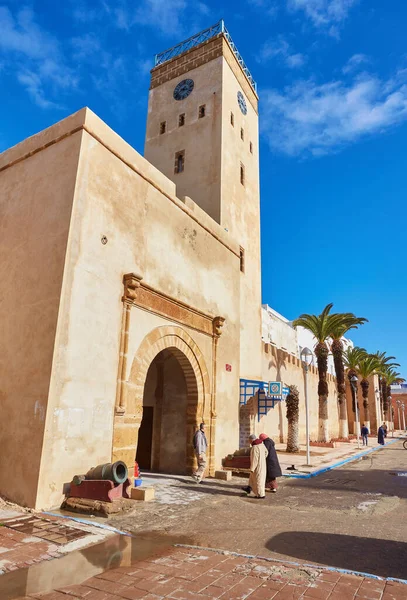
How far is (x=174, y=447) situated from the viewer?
38.2 ft

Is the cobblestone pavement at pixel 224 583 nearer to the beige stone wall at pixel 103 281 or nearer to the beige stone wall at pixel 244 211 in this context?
the beige stone wall at pixel 103 281

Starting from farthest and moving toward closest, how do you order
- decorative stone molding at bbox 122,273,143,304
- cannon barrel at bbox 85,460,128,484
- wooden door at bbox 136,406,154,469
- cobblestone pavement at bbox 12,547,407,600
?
wooden door at bbox 136,406,154,469 < decorative stone molding at bbox 122,273,143,304 < cannon barrel at bbox 85,460,128,484 < cobblestone pavement at bbox 12,547,407,600

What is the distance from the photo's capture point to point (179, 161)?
57.8 ft

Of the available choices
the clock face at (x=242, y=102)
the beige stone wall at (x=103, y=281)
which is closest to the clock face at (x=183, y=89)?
the clock face at (x=242, y=102)

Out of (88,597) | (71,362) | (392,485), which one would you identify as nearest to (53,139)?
(71,362)

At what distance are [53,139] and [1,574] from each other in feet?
25.4

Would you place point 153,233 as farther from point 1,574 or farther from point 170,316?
point 1,574

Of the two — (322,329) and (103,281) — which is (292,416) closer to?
(322,329)

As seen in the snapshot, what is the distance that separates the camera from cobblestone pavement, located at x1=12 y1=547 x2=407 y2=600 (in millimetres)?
3848

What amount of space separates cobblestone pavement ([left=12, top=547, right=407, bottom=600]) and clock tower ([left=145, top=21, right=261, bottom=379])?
11.4 meters

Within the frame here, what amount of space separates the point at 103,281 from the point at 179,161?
1082 cm

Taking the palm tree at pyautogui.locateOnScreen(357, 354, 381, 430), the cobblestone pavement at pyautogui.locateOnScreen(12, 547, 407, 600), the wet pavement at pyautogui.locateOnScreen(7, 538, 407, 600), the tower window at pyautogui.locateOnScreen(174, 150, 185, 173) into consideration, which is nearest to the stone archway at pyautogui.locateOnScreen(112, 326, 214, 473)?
the wet pavement at pyautogui.locateOnScreen(7, 538, 407, 600)

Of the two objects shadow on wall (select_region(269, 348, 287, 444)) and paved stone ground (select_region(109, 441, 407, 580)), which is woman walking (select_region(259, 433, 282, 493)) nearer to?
paved stone ground (select_region(109, 441, 407, 580))

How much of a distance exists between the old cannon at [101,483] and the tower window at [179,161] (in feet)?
42.8
